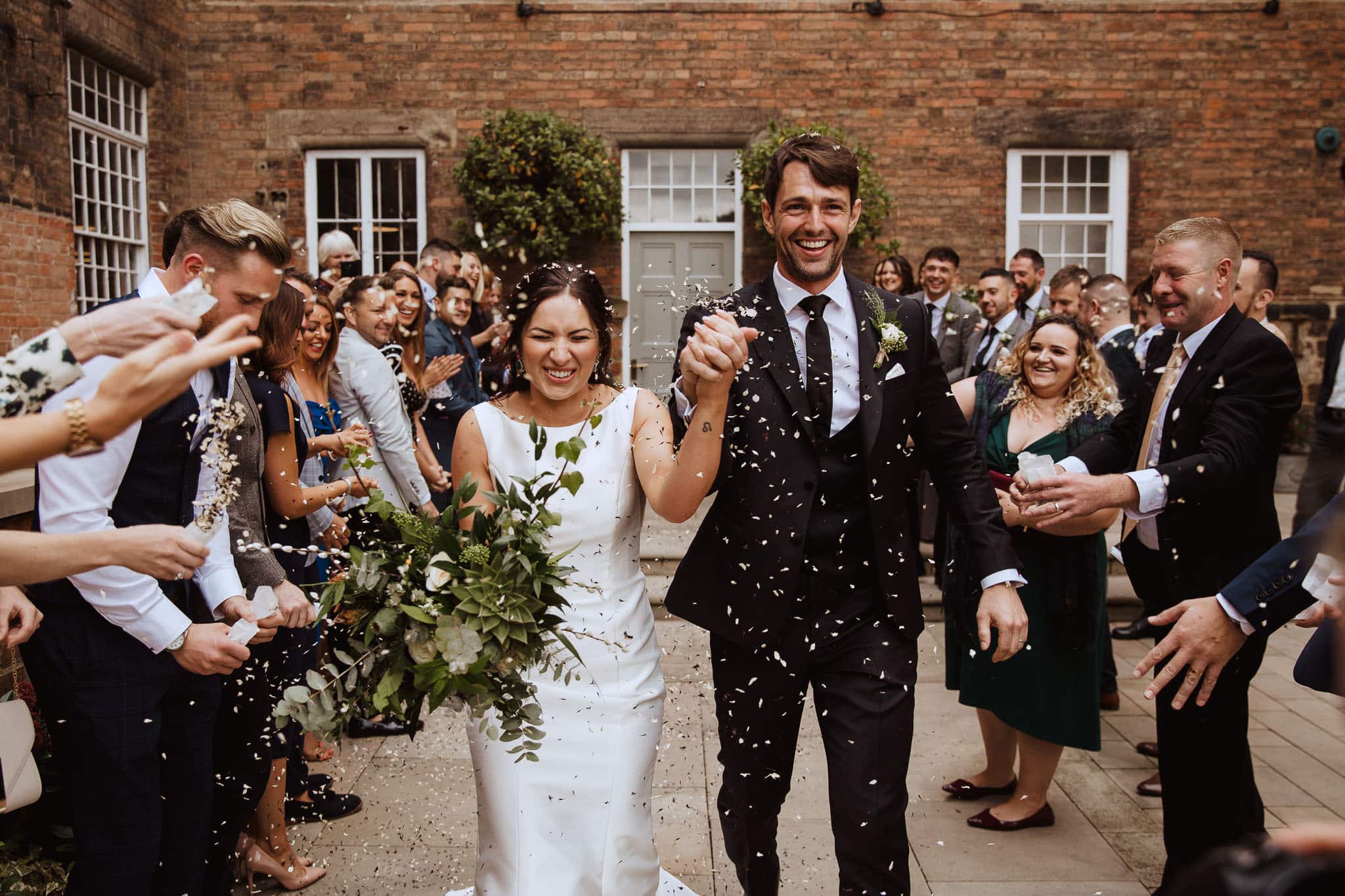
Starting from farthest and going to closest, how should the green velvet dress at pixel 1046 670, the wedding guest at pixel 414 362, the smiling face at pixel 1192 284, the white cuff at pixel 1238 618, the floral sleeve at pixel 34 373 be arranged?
the wedding guest at pixel 414 362
the green velvet dress at pixel 1046 670
the smiling face at pixel 1192 284
the white cuff at pixel 1238 618
the floral sleeve at pixel 34 373

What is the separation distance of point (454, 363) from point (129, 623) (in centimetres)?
392

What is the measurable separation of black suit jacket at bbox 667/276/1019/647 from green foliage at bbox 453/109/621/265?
7798 mm

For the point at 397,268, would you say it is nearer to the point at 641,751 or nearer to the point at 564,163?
the point at 641,751

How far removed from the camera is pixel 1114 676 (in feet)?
18.5

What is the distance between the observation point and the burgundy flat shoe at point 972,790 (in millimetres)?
4488

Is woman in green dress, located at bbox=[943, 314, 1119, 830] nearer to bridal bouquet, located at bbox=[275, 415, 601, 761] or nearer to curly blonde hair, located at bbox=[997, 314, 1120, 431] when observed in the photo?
curly blonde hair, located at bbox=[997, 314, 1120, 431]

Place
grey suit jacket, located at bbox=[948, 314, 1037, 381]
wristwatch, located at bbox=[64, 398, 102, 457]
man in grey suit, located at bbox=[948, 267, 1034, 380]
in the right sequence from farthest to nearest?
man in grey suit, located at bbox=[948, 267, 1034, 380], grey suit jacket, located at bbox=[948, 314, 1037, 381], wristwatch, located at bbox=[64, 398, 102, 457]

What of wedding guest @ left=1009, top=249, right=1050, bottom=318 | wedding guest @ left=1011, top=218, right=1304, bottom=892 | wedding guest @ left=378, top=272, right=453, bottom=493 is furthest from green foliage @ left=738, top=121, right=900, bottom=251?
wedding guest @ left=1011, top=218, right=1304, bottom=892

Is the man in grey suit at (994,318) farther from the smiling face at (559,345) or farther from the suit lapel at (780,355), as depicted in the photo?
the smiling face at (559,345)

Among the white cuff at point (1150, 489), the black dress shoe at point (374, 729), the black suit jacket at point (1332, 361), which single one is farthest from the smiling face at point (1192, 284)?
the black suit jacket at point (1332, 361)

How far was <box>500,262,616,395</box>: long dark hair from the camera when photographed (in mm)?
3148

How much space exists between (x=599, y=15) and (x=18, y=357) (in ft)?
33.8

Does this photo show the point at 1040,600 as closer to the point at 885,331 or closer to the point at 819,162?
the point at 885,331

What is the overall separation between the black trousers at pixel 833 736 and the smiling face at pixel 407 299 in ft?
10.6
